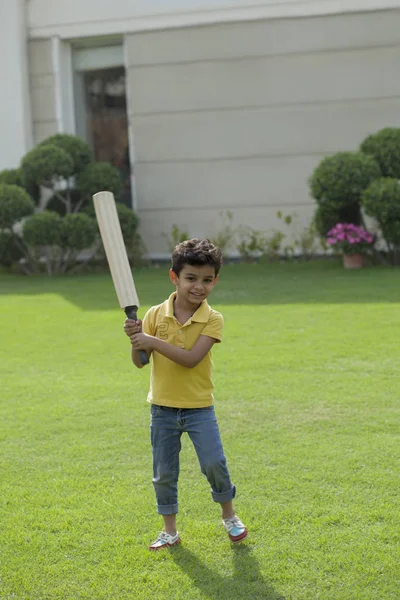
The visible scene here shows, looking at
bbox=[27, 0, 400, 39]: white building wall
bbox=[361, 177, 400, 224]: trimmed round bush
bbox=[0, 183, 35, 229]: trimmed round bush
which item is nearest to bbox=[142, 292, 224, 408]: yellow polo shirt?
bbox=[361, 177, 400, 224]: trimmed round bush

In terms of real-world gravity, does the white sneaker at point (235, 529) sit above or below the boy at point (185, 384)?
below

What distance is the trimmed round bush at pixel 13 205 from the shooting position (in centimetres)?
1227

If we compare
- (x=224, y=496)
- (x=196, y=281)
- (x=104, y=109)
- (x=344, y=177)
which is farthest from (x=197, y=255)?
(x=104, y=109)

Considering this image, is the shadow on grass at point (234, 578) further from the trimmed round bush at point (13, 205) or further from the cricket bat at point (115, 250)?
the trimmed round bush at point (13, 205)

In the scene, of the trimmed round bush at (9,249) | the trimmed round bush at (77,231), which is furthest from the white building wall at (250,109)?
the trimmed round bush at (9,249)

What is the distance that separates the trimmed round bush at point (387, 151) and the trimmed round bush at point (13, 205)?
515 centimetres

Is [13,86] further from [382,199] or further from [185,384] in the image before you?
[185,384]

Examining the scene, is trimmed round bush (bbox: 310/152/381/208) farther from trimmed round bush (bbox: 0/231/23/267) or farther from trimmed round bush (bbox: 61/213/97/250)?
trimmed round bush (bbox: 0/231/23/267)

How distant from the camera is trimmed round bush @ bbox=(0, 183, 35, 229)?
12266 mm

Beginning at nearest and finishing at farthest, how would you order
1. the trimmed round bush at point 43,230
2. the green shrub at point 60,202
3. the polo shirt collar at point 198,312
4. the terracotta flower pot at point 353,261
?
1. the polo shirt collar at point 198,312
2. the terracotta flower pot at point 353,261
3. the trimmed round bush at point 43,230
4. the green shrub at point 60,202

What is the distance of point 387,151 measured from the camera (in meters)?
11.8

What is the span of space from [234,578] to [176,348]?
3.06ft

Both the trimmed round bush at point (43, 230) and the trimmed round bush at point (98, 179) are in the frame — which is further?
the trimmed round bush at point (98, 179)

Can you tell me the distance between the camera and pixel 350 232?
1184cm
